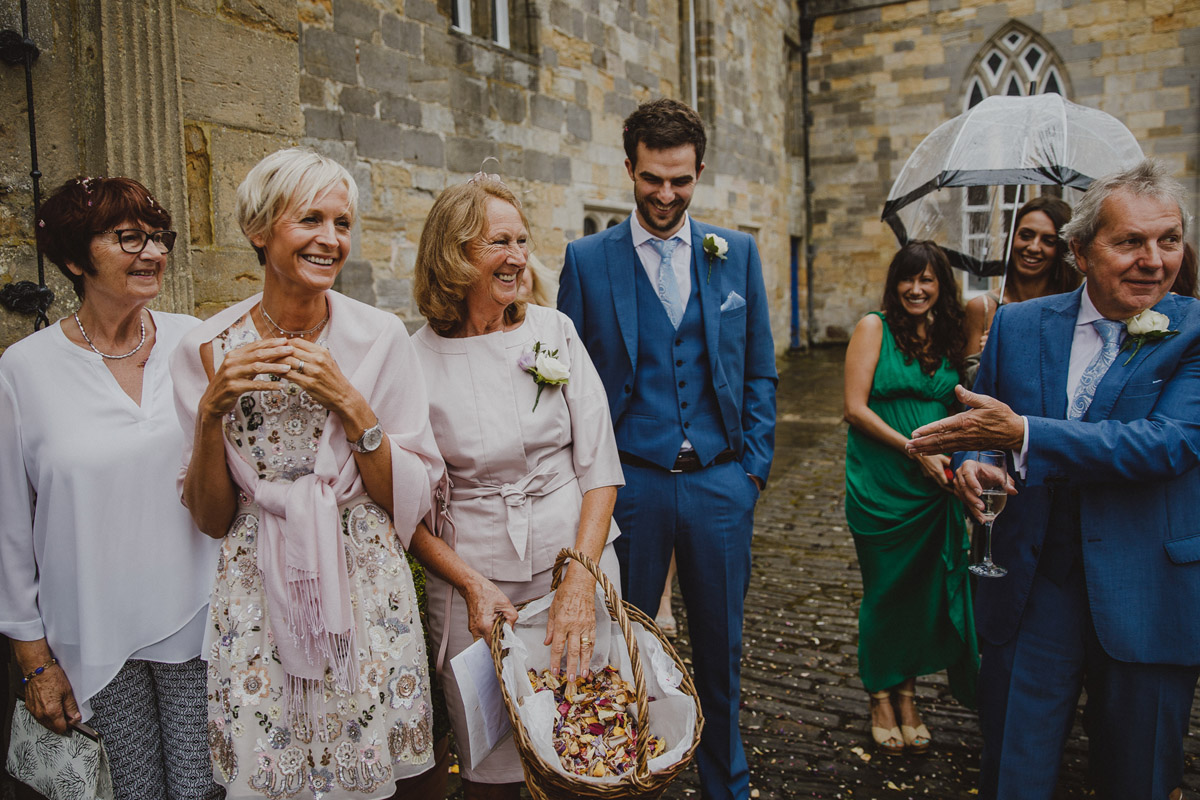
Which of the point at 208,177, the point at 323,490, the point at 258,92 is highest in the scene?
the point at 258,92

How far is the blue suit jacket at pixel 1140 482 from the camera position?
2238 mm

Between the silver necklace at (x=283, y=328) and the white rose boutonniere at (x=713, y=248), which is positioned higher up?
the white rose boutonniere at (x=713, y=248)

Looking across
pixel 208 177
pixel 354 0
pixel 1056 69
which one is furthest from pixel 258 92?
pixel 1056 69

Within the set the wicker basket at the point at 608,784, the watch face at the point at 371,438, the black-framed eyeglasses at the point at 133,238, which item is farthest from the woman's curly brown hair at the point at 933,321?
the black-framed eyeglasses at the point at 133,238

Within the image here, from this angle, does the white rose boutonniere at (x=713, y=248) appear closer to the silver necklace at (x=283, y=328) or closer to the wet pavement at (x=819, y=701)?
the silver necklace at (x=283, y=328)

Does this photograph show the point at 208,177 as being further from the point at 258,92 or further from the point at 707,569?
the point at 707,569

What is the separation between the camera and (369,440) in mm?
A: 2070

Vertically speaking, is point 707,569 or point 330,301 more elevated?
point 330,301

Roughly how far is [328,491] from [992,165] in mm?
3613

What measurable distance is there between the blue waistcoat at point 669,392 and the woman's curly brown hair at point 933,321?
121cm

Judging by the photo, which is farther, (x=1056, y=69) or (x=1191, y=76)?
(x=1056, y=69)

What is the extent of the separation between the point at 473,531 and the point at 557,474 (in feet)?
0.97

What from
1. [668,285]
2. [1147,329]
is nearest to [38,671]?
[668,285]

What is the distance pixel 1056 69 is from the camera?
1481cm
